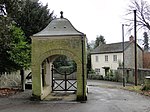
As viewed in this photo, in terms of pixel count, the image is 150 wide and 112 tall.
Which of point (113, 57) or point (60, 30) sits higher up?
point (60, 30)

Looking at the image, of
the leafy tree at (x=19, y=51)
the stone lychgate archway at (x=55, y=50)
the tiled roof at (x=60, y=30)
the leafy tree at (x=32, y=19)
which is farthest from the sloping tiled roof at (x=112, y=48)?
the stone lychgate archway at (x=55, y=50)

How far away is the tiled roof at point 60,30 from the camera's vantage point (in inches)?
753

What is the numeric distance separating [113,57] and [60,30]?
3897cm

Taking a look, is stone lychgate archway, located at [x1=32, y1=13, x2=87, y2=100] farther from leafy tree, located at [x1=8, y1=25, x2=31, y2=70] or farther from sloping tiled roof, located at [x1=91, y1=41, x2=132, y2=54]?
sloping tiled roof, located at [x1=91, y1=41, x2=132, y2=54]

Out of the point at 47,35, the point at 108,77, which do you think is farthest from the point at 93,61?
the point at 47,35

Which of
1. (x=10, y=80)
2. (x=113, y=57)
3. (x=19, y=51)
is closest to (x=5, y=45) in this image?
(x=19, y=51)

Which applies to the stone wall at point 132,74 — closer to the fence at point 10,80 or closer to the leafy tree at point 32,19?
the leafy tree at point 32,19

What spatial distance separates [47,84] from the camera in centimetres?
2266

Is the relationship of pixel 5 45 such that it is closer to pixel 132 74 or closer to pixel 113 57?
pixel 132 74

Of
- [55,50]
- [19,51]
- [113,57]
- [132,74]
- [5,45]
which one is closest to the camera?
[55,50]

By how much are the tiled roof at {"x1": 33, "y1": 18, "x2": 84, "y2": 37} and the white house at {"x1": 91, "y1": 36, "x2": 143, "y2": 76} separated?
34.2 meters

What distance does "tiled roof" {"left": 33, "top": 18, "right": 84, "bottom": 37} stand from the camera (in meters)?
19.1

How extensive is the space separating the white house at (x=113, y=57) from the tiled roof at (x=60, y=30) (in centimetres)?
3424

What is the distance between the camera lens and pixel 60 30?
19.7 meters
